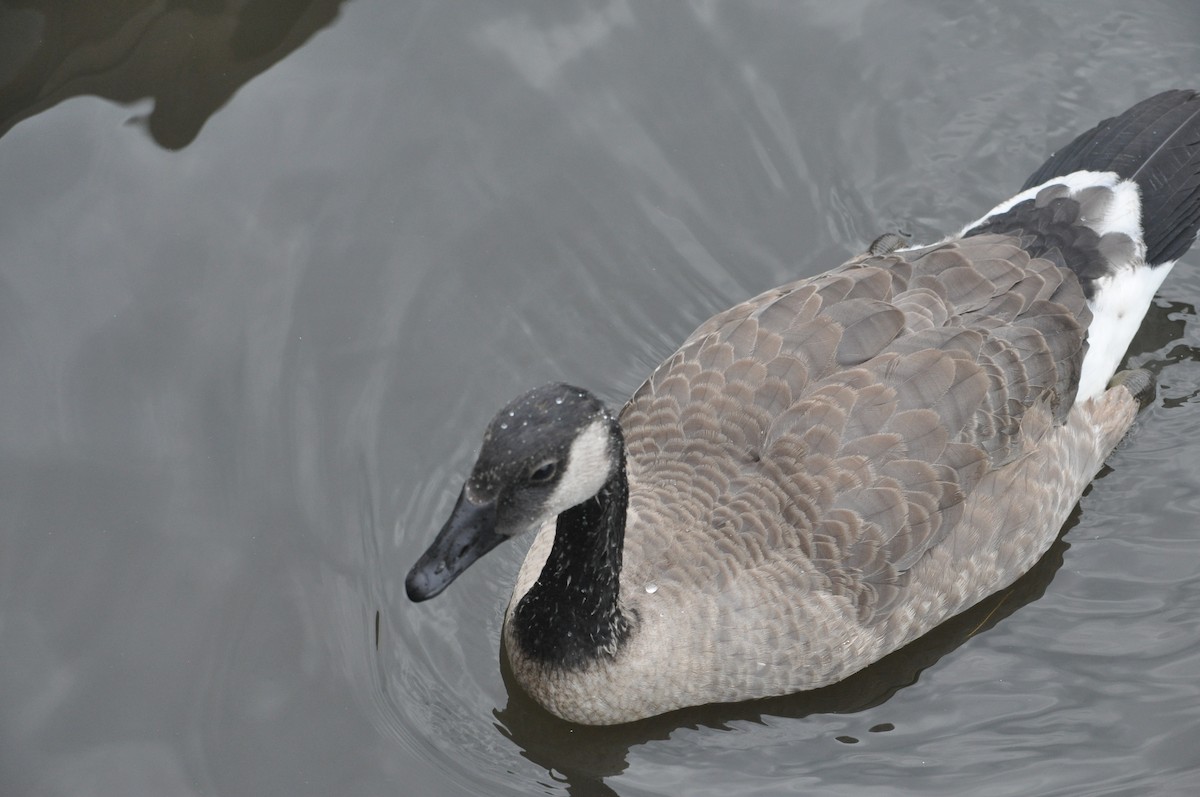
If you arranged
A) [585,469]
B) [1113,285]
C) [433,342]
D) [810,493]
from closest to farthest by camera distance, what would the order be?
1. [585,469]
2. [810,493]
3. [1113,285]
4. [433,342]

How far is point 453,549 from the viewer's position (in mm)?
5531

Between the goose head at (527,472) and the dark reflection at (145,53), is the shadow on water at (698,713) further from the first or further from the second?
the dark reflection at (145,53)

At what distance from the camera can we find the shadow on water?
6406 mm

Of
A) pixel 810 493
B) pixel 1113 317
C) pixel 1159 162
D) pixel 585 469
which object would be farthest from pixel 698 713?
pixel 1159 162

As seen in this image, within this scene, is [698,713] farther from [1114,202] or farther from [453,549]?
[1114,202]

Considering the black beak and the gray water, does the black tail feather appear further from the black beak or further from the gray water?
the black beak

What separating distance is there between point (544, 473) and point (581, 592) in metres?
0.82

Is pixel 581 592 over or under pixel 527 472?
under

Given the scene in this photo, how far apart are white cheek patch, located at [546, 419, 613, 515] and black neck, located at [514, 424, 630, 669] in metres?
0.09

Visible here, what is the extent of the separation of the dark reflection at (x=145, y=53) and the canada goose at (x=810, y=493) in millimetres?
3593

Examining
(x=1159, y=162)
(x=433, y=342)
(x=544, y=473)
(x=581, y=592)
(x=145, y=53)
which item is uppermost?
(x=145, y=53)

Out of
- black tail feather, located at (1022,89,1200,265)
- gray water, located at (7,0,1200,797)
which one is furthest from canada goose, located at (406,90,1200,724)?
black tail feather, located at (1022,89,1200,265)

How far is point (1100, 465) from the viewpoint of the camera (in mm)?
7488

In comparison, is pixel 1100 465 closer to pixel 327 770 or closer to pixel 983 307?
pixel 983 307
